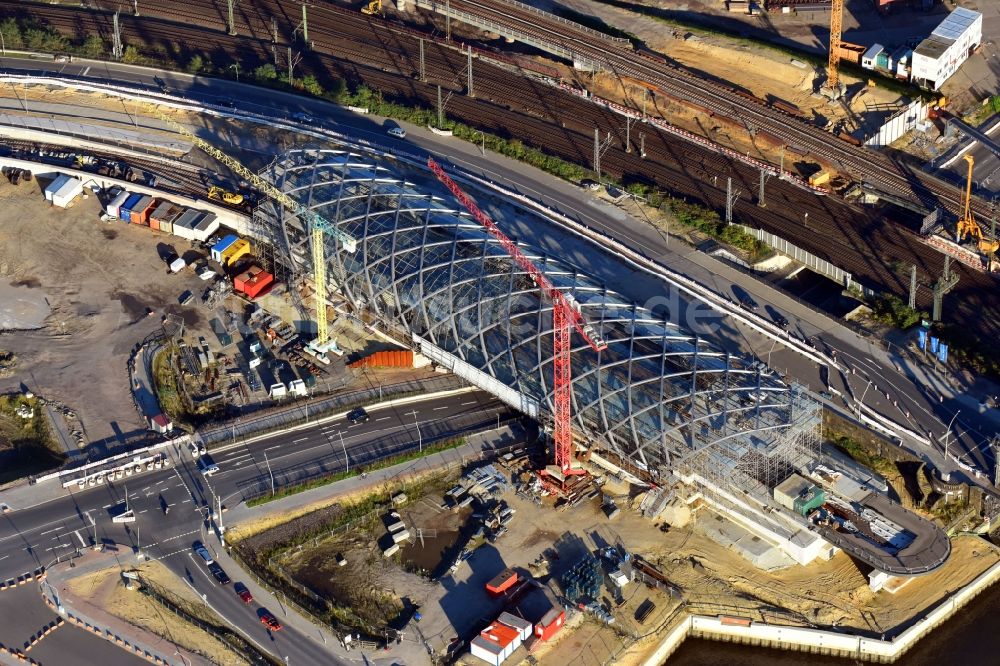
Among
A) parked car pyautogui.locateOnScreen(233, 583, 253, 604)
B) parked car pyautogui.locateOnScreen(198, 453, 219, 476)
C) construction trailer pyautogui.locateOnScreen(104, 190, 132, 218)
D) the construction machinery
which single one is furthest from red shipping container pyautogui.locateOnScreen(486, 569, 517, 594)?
construction trailer pyautogui.locateOnScreen(104, 190, 132, 218)

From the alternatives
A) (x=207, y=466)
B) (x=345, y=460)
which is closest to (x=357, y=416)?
(x=345, y=460)

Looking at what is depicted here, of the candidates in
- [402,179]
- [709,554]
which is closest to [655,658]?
[709,554]

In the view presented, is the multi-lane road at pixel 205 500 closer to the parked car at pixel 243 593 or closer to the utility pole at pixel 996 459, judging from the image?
the parked car at pixel 243 593

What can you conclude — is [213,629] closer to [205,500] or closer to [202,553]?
[202,553]

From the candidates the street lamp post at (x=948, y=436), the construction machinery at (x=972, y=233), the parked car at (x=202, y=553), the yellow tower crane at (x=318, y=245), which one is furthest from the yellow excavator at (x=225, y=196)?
the street lamp post at (x=948, y=436)

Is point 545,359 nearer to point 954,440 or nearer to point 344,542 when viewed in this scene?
point 344,542

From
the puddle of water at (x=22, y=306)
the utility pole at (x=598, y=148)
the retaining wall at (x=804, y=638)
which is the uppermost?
the utility pole at (x=598, y=148)

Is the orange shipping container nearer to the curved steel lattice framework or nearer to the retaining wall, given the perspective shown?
the curved steel lattice framework
